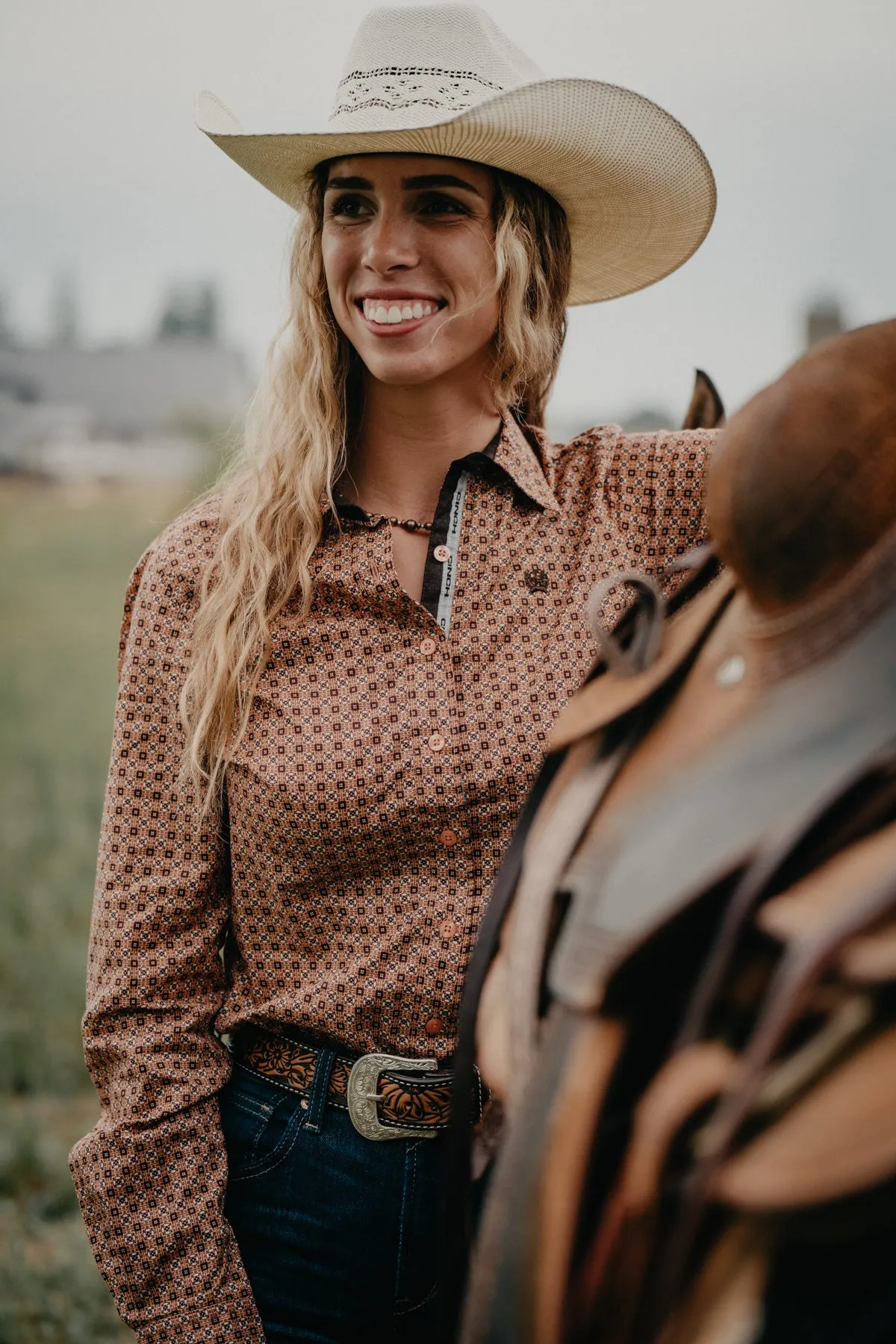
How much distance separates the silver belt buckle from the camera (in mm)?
1570

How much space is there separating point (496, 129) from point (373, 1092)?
129cm

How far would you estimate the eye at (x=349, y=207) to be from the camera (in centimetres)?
177

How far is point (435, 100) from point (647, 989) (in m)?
1.39

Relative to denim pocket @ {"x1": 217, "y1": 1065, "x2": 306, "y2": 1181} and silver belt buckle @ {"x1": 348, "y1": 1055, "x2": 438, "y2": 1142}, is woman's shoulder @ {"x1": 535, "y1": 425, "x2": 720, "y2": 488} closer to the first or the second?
silver belt buckle @ {"x1": 348, "y1": 1055, "x2": 438, "y2": 1142}

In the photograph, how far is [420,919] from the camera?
1568 millimetres

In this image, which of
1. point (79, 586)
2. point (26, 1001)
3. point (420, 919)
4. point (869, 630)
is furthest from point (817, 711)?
point (79, 586)

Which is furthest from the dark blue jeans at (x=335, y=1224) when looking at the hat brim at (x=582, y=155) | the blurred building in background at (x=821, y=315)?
the blurred building in background at (x=821, y=315)

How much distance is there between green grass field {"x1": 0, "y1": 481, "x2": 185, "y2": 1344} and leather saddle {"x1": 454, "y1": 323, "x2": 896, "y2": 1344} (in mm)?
1714

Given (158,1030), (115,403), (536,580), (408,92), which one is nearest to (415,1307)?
(158,1030)

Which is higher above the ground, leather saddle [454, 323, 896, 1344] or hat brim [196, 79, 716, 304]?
hat brim [196, 79, 716, 304]

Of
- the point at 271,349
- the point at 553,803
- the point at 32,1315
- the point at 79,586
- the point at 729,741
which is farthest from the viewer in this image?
the point at 79,586

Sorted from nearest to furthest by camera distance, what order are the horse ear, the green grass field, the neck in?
1. the neck
2. the horse ear
3. the green grass field

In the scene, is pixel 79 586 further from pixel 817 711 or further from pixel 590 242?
pixel 817 711

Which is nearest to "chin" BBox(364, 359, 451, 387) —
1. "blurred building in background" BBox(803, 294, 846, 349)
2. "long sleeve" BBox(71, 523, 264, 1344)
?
"long sleeve" BBox(71, 523, 264, 1344)
